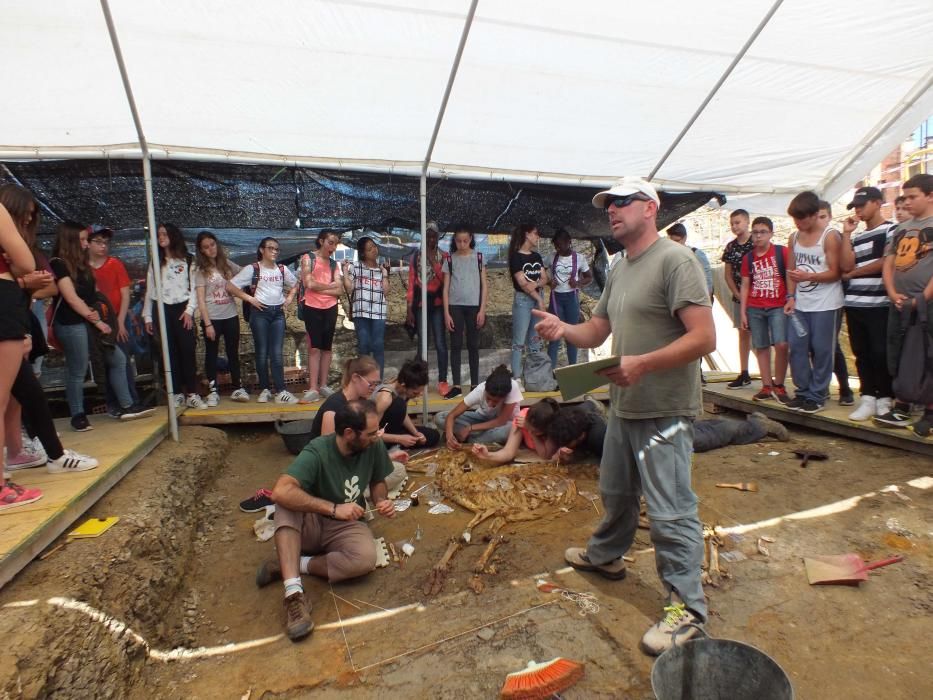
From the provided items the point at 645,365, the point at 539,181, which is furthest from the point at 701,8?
the point at 645,365

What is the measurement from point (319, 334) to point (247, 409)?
112cm

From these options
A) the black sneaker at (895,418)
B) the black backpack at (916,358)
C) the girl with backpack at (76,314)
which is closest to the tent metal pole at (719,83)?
the black backpack at (916,358)

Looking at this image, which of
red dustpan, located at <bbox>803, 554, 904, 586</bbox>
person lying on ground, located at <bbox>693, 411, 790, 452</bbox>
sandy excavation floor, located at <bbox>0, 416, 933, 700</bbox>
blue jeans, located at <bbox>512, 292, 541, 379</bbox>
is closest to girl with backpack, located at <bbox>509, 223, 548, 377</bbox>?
blue jeans, located at <bbox>512, 292, 541, 379</bbox>

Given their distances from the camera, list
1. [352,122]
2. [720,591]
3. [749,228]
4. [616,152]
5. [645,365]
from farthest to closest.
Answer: [749,228], [616,152], [352,122], [720,591], [645,365]

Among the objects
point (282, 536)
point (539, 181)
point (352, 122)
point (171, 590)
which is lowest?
point (171, 590)

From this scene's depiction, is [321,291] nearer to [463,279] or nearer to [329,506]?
[463,279]

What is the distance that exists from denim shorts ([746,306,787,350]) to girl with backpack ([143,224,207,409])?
599cm

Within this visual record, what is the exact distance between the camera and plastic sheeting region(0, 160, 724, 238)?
4.89 metres

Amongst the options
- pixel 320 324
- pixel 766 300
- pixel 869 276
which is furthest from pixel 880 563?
pixel 320 324

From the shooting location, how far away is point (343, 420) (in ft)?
9.45

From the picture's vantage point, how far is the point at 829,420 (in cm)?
476

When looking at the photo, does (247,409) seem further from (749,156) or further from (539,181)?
(749,156)

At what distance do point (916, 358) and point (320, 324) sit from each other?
5.35 meters

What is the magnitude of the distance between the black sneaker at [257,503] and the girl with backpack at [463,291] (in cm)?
244
